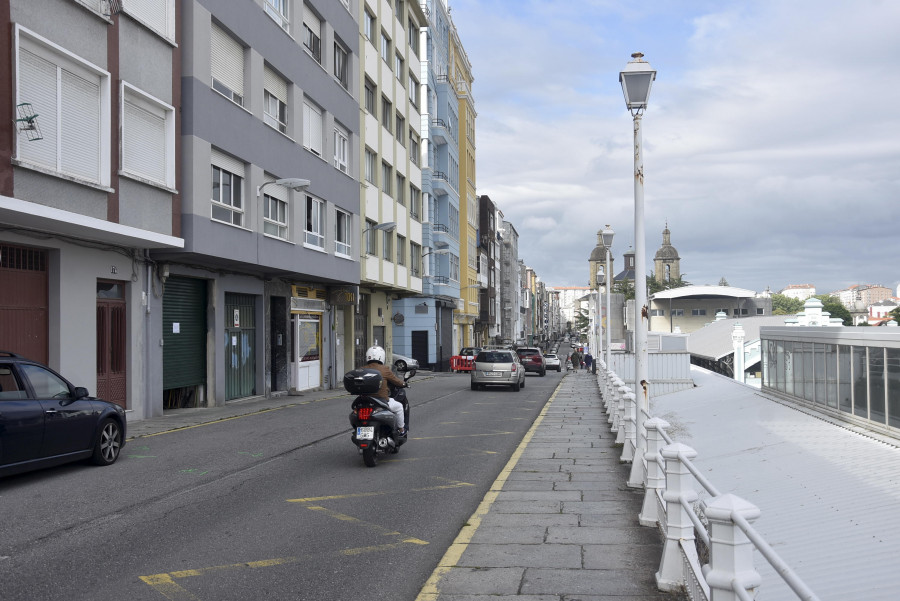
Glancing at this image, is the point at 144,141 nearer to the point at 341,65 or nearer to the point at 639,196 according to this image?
the point at 639,196

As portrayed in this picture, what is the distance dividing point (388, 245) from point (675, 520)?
30288 mm

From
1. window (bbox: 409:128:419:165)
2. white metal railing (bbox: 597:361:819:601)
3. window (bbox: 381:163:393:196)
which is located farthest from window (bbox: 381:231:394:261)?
white metal railing (bbox: 597:361:819:601)

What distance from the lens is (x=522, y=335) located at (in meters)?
135

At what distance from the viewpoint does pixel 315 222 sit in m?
24.8

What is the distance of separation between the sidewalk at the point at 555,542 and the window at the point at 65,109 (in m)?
9.26

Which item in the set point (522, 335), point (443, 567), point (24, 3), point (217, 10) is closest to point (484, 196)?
point (522, 335)

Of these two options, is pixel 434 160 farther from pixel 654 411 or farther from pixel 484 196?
pixel 484 196

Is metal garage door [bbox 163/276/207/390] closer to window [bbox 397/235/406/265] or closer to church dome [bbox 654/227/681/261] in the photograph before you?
window [bbox 397/235/406/265]

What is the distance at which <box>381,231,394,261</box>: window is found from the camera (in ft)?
112

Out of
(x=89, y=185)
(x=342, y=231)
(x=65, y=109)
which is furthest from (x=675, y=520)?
(x=342, y=231)

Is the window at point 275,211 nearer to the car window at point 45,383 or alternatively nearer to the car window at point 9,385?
the car window at point 45,383

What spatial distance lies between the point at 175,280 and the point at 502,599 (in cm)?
1505

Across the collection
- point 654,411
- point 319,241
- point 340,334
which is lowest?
point 654,411

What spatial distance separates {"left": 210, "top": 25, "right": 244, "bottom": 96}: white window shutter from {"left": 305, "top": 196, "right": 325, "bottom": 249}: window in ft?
16.9
